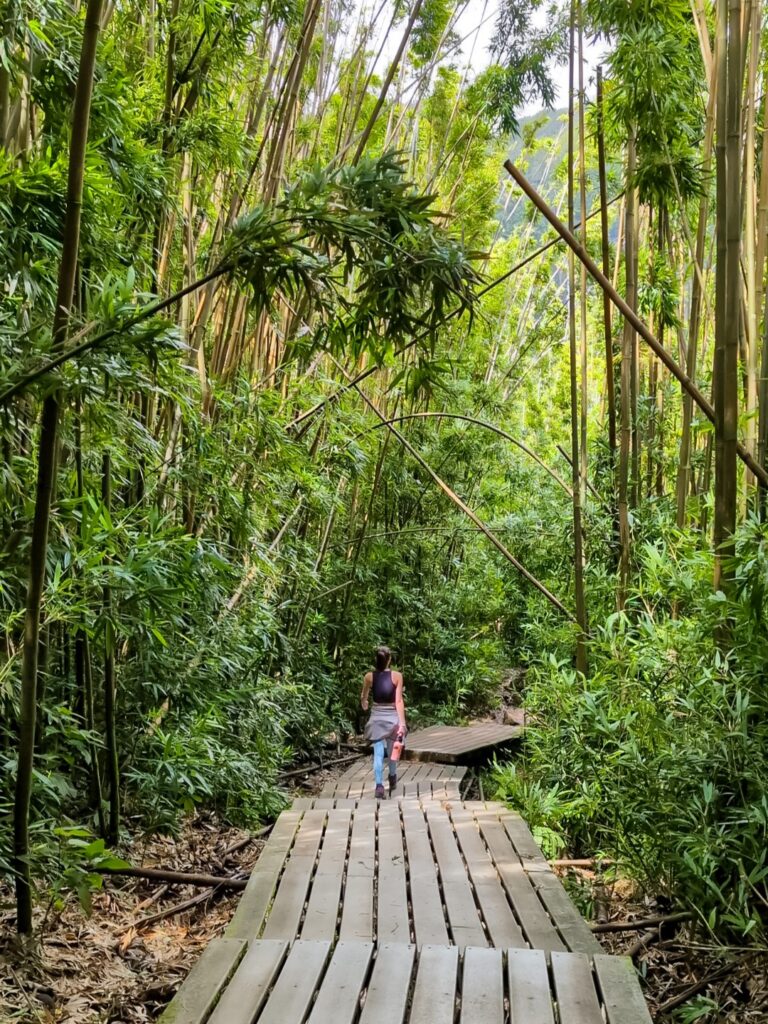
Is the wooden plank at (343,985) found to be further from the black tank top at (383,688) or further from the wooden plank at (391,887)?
the black tank top at (383,688)

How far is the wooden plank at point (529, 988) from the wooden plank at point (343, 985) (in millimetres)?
315

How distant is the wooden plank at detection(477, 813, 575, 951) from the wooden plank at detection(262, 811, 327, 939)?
1.93ft

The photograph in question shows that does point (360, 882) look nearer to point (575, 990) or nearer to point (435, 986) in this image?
A: point (435, 986)

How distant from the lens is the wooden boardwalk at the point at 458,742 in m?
5.75

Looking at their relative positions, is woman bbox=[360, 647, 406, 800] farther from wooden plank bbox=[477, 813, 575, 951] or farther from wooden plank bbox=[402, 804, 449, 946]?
wooden plank bbox=[477, 813, 575, 951]


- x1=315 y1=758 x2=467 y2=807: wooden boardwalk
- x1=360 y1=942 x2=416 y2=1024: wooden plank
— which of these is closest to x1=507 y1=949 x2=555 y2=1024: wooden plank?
x1=360 y1=942 x2=416 y2=1024: wooden plank

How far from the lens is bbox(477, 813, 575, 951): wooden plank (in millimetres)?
2162

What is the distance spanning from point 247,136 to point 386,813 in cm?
293

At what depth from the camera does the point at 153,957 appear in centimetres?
248

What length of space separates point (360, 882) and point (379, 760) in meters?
2.00

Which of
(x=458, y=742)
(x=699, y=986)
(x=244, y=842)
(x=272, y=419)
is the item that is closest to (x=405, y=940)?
(x=699, y=986)

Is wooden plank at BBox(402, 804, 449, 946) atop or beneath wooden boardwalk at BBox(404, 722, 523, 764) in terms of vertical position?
atop

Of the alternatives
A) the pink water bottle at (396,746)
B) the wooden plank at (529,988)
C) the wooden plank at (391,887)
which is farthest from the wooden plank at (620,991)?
the pink water bottle at (396,746)

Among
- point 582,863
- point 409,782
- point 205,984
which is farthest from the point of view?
point 409,782
